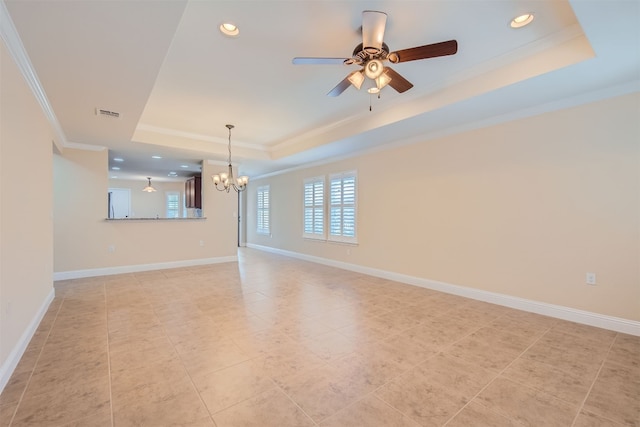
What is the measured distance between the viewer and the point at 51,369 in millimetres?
2264

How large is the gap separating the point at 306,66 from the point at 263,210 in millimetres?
6625

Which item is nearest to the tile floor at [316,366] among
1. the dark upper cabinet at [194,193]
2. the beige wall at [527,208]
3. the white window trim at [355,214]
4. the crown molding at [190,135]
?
the beige wall at [527,208]

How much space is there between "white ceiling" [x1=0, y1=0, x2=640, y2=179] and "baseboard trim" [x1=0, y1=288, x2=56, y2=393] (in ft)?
7.72

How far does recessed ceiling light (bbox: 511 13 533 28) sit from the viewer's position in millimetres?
2324

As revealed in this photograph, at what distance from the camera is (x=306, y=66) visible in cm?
306

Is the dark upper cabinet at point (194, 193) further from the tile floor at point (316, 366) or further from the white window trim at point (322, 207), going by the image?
the tile floor at point (316, 366)

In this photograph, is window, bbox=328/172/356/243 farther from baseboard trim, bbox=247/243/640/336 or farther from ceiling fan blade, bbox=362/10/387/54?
ceiling fan blade, bbox=362/10/387/54

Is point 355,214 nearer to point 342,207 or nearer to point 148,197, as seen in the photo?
point 342,207

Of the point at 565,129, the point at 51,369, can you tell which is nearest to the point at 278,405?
the point at 51,369

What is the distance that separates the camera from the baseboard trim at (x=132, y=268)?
17.1 ft

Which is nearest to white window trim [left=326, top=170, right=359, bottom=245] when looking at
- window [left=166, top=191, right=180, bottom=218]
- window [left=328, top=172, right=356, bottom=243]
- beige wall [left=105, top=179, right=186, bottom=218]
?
window [left=328, top=172, right=356, bottom=243]

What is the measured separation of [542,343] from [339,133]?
153 inches

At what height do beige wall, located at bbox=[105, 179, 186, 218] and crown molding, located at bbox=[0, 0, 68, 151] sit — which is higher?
crown molding, located at bbox=[0, 0, 68, 151]

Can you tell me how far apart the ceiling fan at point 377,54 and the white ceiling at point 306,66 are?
27cm
